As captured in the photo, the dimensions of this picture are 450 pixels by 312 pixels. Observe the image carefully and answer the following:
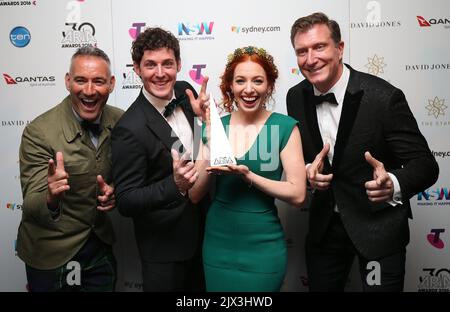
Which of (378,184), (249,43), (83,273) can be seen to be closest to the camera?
(378,184)

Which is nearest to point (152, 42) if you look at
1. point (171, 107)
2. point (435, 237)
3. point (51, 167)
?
point (171, 107)

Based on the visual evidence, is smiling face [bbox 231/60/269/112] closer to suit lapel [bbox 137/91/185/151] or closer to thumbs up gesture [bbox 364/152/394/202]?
suit lapel [bbox 137/91/185/151]

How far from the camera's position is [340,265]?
1.94 meters

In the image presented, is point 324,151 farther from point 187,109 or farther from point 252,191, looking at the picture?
point 187,109

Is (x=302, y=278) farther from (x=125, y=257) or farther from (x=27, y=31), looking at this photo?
(x=27, y=31)

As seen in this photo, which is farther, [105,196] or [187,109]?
[187,109]

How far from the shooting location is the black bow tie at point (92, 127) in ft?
6.19

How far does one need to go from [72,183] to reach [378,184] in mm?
1306

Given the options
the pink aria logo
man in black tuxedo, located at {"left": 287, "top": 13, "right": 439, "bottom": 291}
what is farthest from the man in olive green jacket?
the pink aria logo

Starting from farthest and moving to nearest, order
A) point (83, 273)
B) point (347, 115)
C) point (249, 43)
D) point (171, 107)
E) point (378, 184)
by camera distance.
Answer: point (249, 43), point (83, 273), point (171, 107), point (347, 115), point (378, 184)

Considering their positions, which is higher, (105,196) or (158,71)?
(158,71)

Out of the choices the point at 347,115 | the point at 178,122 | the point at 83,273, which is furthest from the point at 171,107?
the point at 83,273

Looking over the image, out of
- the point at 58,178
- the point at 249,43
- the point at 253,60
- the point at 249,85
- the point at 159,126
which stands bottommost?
the point at 58,178

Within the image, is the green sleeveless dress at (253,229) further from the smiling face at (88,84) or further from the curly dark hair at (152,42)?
the smiling face at (88,84)
